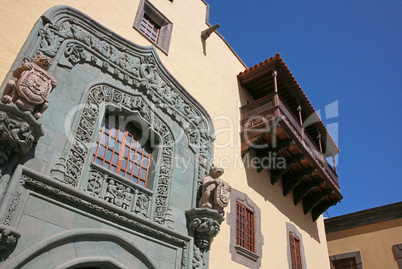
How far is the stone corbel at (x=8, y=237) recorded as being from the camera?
15.7 feet

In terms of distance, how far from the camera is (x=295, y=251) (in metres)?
12.1

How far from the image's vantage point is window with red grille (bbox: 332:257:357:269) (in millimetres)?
16812

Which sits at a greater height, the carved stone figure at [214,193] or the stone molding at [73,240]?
the carved stone figure at [214,193]

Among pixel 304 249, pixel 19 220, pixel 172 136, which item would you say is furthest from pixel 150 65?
pixel 304 249

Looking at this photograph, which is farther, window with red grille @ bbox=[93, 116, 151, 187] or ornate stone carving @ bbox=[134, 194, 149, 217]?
window with red grille @ bbox=[93, 116, 151, 187]

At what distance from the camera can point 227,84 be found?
1252 cm

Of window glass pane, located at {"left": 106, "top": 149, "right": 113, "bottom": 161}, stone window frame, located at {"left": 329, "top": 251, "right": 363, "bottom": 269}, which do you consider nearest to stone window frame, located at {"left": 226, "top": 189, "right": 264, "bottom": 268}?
window glass pane, located at {"left": 106, "top": 149, "right": 113, "bottom": 161}

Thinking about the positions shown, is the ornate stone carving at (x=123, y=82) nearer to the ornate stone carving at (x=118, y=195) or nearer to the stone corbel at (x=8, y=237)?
the ornate stone carving at (x=118, y=195)

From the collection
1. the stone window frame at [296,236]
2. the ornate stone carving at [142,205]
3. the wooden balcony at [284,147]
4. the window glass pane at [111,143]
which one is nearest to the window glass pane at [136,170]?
the ornate stone carving at [142,205]

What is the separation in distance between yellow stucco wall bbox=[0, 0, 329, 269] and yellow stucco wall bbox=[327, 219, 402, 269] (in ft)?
11.6

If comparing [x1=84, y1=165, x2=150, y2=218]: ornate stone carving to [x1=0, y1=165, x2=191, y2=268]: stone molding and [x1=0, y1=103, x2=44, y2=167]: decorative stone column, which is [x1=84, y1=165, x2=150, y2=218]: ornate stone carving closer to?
[x1=0, y1=165, x2=191, y2=268]: stone molding

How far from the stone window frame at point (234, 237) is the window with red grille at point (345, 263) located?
29.7 feet

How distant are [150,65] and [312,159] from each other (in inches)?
274

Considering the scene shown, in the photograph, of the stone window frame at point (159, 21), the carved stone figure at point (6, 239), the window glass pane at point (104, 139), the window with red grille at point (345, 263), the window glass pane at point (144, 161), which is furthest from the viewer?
the window with red grille at point (345, 263)
